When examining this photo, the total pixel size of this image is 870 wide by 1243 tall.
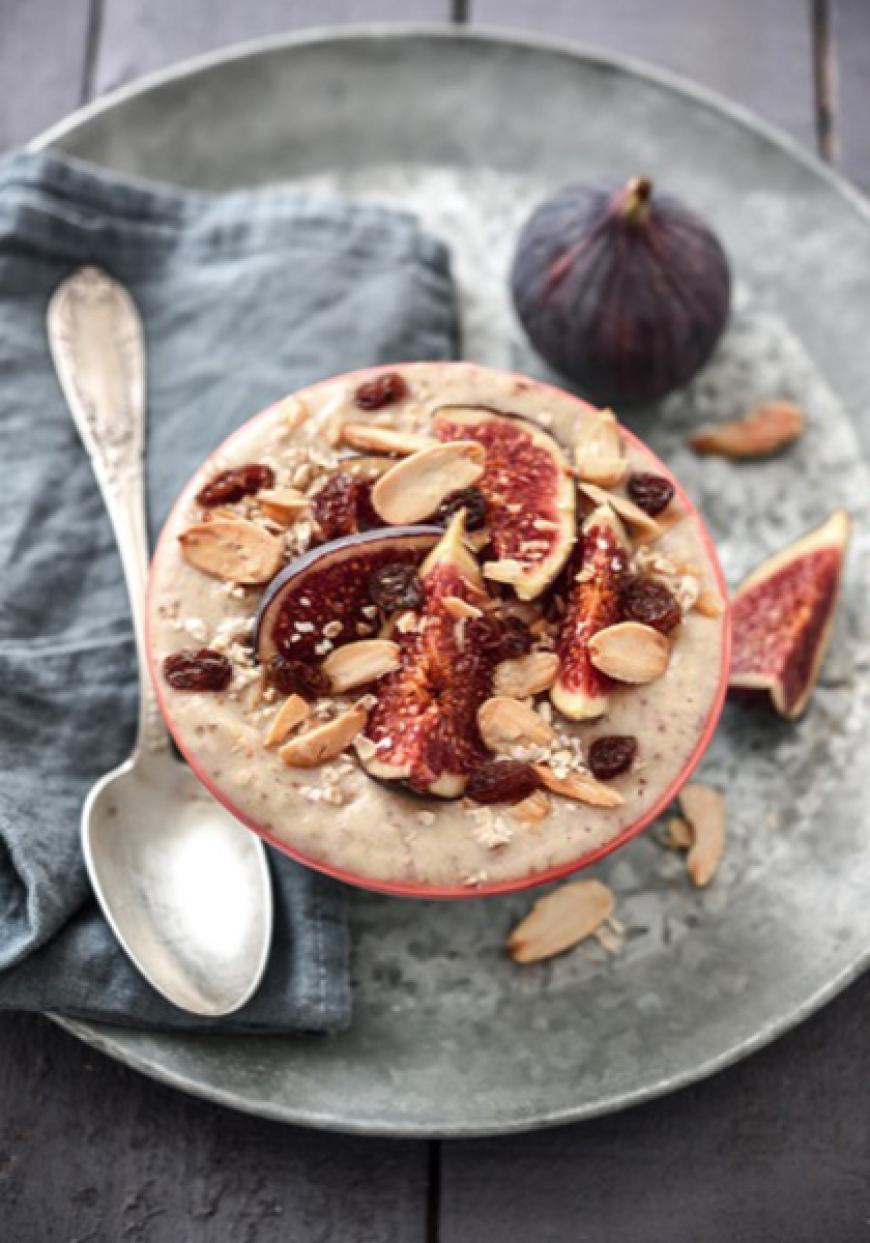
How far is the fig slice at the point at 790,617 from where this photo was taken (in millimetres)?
2240

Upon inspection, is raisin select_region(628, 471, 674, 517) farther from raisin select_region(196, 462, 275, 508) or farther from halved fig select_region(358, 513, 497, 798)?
raisin select_region(196, 462, 275, 508)

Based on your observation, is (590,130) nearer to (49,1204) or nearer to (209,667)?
(209,667)

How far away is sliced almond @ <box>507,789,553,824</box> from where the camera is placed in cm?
184

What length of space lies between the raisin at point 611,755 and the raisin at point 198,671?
485 mm

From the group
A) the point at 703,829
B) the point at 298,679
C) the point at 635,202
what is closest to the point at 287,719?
the point at 298,679

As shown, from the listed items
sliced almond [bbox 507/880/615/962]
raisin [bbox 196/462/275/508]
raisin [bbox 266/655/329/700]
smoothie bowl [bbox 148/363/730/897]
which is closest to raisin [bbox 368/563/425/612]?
smoothie bowl [bbox 148/363/730/897]

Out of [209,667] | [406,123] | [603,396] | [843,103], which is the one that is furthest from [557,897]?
[843,103]

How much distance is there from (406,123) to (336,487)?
1058 millimetres

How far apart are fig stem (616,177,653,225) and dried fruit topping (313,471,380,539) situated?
2.09 feet

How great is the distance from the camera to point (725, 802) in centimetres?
226

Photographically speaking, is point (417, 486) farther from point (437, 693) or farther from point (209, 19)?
point (209, 19)

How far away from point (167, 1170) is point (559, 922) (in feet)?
2.20

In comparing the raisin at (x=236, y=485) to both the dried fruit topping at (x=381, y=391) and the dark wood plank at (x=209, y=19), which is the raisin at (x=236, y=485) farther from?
the dark wood plank at (x=209, y=19)

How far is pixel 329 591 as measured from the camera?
1.90 metres
